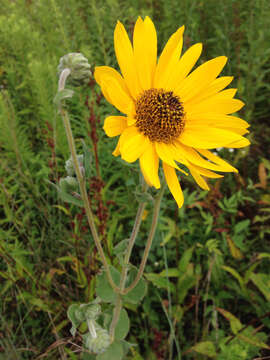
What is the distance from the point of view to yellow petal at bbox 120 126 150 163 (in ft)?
4.10

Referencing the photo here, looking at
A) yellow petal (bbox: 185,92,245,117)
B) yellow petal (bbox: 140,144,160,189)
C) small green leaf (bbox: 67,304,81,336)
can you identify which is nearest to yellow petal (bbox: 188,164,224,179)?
yellow petal (bbox: 140,144,160,189)

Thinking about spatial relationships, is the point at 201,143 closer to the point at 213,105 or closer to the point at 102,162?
the point at 213,105

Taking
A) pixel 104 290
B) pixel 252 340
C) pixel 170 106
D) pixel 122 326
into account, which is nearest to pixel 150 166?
pixel 170 106

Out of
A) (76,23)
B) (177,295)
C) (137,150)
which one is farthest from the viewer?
(76,23)

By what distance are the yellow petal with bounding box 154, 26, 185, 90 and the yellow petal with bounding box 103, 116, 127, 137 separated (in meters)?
0.40

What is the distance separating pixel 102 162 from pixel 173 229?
3.03 feet

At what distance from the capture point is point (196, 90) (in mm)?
1665

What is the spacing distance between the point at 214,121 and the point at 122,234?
1601 millimetres

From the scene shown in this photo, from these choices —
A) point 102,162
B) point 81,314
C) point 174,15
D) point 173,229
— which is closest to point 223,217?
point 173,229

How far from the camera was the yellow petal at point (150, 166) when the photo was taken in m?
1.24

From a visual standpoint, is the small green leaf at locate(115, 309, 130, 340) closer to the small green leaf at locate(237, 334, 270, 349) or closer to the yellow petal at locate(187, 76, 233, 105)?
the small green leaf at locate(237, 334, 270, 349)

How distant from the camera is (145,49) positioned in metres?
1.50

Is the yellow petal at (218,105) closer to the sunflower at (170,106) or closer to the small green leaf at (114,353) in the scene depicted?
the sunflower at (170,106)

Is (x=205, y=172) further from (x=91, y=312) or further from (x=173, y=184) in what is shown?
(x=91, y=312)
